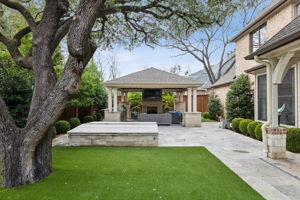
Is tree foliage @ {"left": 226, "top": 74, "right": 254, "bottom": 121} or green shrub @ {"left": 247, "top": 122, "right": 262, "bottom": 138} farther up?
tree foliage @ {"left": 226, "top": 74, "right": 254, "bottom": 121}

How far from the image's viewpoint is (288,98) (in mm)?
7621

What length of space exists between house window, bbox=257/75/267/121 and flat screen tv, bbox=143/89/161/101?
762cm

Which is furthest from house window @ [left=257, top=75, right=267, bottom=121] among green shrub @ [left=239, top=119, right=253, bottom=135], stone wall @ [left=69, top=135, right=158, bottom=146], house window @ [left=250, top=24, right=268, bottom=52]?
stone wall @ [left=69, top=135, right=158, bottom=146]

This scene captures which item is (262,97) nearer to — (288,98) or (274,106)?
(288,98)

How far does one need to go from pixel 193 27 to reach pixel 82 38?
15.5ft

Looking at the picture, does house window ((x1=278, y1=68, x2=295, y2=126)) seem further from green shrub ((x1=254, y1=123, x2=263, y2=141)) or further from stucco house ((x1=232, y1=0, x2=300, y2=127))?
green shrub ((x1=254, y1=123, x2=263, y2=141))

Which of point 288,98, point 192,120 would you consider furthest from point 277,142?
point 192,120

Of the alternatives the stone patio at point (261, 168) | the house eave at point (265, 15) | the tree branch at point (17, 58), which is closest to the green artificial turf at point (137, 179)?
the stone patio at point (261, 168)

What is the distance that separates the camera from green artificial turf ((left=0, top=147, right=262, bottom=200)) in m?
3.49

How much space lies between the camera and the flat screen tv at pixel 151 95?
15688 mm

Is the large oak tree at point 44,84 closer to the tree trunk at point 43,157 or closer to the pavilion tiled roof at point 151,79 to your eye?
the tree trunk at point 43,157

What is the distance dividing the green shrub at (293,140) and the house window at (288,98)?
104 centimetres

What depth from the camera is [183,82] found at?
13.1 meters

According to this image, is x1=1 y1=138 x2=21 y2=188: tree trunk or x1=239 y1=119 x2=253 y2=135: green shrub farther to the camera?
x1=239 y1=119 x2=253 y2=135: green shrub
